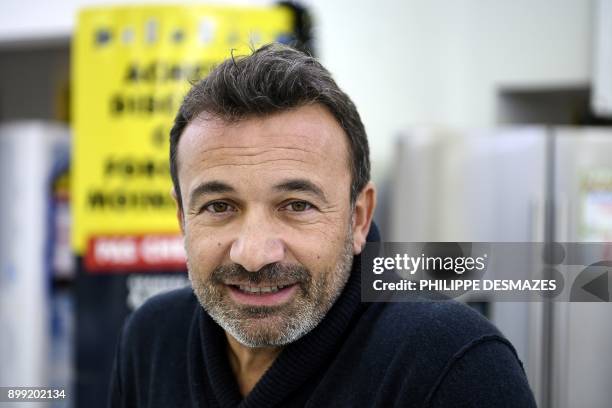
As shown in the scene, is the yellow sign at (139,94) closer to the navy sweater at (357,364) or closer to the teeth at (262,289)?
the navy sweater at (357,364)

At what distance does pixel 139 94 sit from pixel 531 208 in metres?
1.36

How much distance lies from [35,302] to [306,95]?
7.81ft

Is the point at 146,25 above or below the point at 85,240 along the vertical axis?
above

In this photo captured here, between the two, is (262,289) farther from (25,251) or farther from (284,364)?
(25,251)

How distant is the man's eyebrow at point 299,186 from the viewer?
0.96 meters

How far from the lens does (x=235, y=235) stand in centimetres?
96

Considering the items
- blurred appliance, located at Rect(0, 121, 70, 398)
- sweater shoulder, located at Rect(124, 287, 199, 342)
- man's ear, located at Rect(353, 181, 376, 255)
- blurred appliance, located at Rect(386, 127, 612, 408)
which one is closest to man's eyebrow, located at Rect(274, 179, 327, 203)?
man's ear, located at Rect(353, 181, 376, 255)

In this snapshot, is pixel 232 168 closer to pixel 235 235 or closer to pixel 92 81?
pixel 235 235

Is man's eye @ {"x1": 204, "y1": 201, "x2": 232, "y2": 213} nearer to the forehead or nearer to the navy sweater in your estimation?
the forehead

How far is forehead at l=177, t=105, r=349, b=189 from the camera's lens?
961 millimetres

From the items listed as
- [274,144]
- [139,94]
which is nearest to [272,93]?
[274,144]

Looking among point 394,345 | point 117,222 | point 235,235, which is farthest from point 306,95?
point 117,222

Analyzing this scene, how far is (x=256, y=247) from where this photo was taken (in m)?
0.93

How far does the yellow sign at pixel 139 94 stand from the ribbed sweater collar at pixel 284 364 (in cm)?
121
